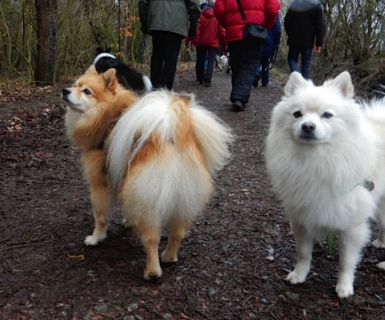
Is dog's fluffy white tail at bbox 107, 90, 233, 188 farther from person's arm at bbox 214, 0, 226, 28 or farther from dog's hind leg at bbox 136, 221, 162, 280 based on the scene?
person's arm at bbox 214, 0, 226, 28

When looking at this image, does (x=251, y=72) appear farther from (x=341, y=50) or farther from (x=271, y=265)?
(x=341, y=50)

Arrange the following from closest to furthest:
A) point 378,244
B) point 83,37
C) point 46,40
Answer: point 378,244 < point 46,40 < point 83,37

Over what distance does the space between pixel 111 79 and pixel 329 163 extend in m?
1.58

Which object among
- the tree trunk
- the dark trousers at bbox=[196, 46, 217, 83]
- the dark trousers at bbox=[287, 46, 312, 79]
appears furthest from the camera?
the dark trousers at bbox=[196, 46, 217, 83]

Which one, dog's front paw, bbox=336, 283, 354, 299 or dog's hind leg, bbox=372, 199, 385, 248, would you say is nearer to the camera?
dog's front paw, bbox=336, 283, 354, 299

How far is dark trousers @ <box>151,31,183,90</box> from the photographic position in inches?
264

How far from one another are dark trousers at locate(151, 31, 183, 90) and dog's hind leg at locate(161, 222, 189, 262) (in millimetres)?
4382

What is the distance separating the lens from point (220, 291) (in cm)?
246

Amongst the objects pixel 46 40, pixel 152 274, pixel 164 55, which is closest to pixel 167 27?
pixel 164 55

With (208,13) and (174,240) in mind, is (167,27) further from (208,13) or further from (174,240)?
(208,13)

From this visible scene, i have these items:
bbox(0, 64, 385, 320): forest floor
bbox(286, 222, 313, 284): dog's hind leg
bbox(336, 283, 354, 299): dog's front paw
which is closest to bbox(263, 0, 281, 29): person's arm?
bbox(0, 64, 385, 320): forest floor

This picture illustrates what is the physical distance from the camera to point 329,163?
223cm

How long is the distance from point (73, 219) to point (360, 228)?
2.19 meters

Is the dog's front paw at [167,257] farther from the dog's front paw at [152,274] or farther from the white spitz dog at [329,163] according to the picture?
the white spitz dog at [329,163]
